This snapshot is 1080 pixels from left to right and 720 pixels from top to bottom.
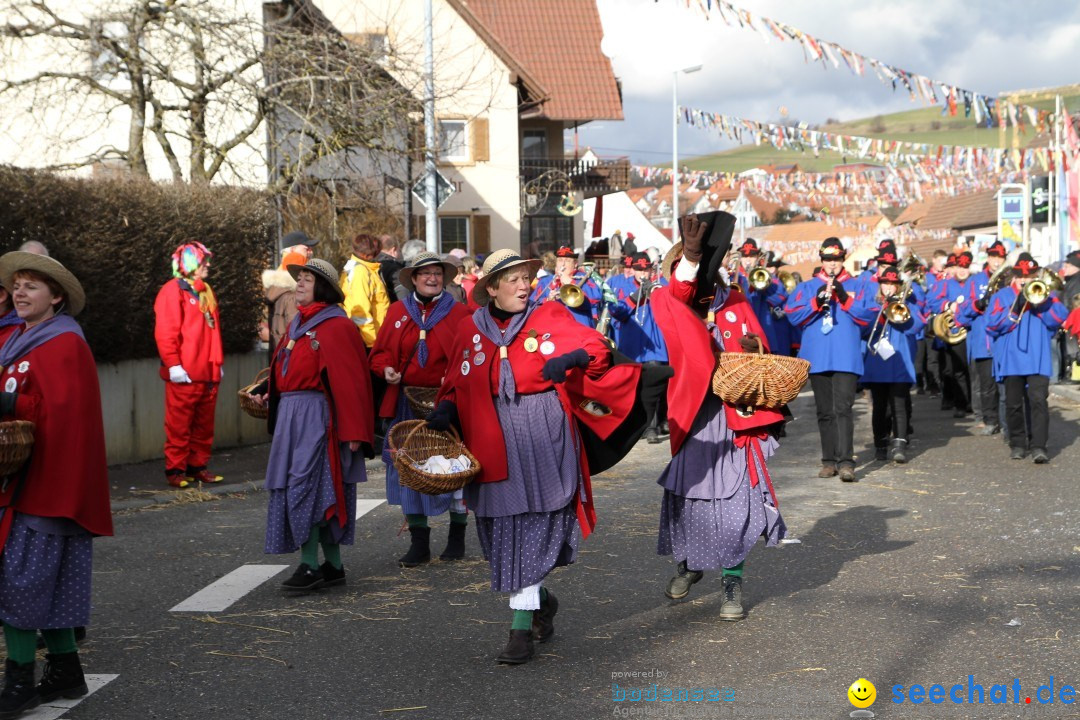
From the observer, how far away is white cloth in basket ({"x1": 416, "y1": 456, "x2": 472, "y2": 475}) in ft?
20.2

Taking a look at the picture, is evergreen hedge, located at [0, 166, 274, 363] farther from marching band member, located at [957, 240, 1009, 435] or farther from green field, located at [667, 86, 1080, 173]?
green field, located at [667, 86, 1080, 173]

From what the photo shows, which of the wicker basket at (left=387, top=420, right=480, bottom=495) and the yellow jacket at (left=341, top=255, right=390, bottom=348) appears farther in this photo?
the yellow jacket at (left=341, top=255, right=390, bottom=348)

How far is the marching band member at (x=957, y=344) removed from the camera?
1630cm

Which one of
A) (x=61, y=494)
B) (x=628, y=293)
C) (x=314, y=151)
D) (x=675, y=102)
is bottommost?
(x=61, y=494)

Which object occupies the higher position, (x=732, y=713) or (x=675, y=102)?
(x=675, y=102)

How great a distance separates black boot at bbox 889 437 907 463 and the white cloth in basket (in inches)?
306

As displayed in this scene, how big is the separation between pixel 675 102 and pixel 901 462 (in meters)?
32.0

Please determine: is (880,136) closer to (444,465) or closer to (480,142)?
(480,142)

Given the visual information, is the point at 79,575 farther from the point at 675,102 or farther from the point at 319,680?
the point at 675,102

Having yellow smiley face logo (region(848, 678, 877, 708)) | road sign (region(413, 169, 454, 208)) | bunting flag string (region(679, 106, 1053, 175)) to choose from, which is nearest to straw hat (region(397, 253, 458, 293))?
yellow smiley face logo (region(848, 678, 877, 708))

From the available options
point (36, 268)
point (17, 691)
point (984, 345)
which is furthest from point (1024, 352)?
point (17, 691)

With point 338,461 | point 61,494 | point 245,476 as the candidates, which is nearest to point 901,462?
point 245,476

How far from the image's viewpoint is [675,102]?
43656 mm

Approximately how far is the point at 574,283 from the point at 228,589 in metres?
7.29
